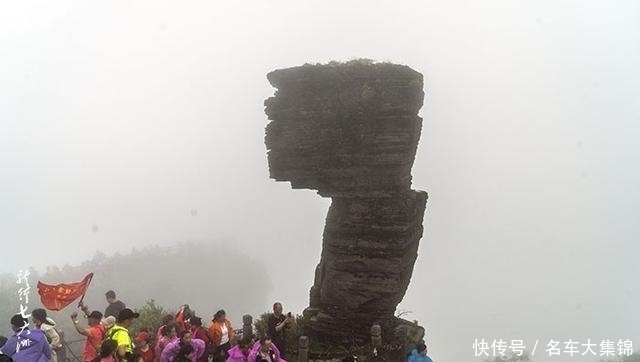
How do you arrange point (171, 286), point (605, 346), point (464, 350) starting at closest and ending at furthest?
point (605, 346) → point (171, 286) → point (464, 350)

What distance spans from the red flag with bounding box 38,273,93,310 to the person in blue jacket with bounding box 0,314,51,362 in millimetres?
3791

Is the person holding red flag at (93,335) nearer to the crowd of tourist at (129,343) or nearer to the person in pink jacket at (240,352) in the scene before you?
the crowd of tourist at (129,343)

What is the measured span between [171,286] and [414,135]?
227 feet

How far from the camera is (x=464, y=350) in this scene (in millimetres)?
137875

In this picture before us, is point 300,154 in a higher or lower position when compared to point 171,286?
higher

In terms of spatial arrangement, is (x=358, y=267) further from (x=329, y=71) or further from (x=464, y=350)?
(x=464, y=350)

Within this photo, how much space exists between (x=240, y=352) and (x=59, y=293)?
6.07 metres

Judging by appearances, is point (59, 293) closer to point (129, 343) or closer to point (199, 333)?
point (199, 333)

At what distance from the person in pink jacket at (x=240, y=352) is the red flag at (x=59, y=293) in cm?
502

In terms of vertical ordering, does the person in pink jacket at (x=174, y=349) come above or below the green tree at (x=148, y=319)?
above

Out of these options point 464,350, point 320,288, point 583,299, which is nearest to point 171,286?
point 320,288

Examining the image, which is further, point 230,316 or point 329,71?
point 230,316

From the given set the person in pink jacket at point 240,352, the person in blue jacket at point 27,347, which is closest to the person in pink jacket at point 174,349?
the person in pink jacket at point 240,352

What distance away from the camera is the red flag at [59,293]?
1295 cm
